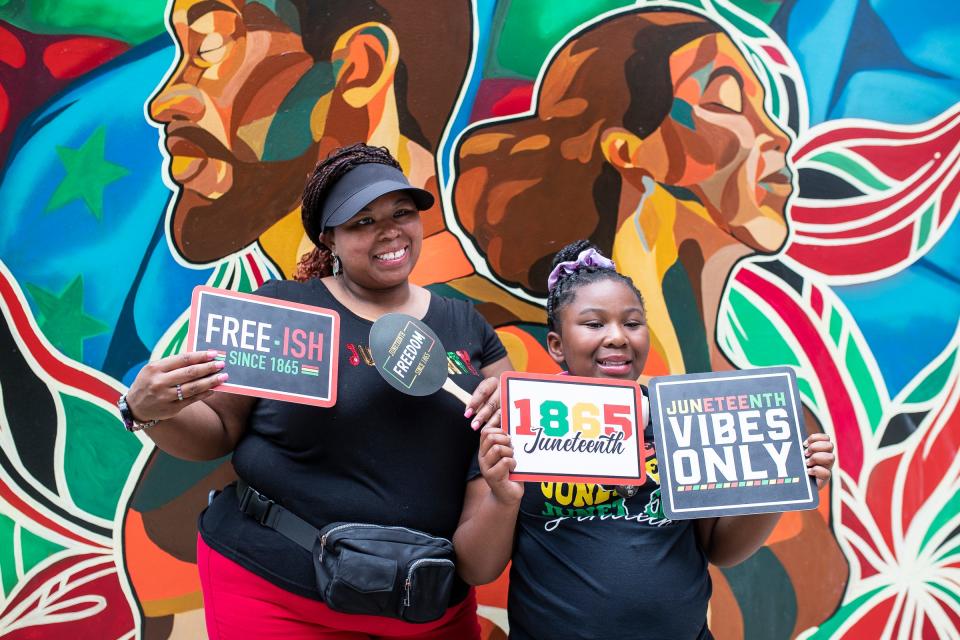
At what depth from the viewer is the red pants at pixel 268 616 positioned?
2432 mm

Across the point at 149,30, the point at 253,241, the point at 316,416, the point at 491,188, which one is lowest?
the point at 316,416

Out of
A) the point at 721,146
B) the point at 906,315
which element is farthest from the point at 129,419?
the point at 906,315

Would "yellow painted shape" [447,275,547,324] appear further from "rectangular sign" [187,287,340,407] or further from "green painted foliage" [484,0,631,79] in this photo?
"rectangular sign" [187,287,340,407]

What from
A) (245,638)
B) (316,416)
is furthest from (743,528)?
(245,638)

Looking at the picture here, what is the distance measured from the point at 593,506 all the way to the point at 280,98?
6.61 feet

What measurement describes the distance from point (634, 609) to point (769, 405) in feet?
2.10

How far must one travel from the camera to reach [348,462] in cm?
244

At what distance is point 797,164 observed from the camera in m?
3.59

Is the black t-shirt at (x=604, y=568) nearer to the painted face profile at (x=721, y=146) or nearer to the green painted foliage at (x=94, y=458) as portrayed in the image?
the painted face profile at (x=721, y=146)

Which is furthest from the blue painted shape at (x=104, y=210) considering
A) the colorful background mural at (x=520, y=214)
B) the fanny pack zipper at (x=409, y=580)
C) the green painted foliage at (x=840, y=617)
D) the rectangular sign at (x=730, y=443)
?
the green painted foliage at (x=840, y=617)

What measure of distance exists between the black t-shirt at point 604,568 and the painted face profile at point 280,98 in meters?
1.56

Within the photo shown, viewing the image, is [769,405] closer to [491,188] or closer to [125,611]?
[491,188]

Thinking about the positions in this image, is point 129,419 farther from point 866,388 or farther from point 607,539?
point 866,388

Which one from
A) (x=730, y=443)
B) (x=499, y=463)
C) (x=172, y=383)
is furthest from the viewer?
(x=730, y=443)
